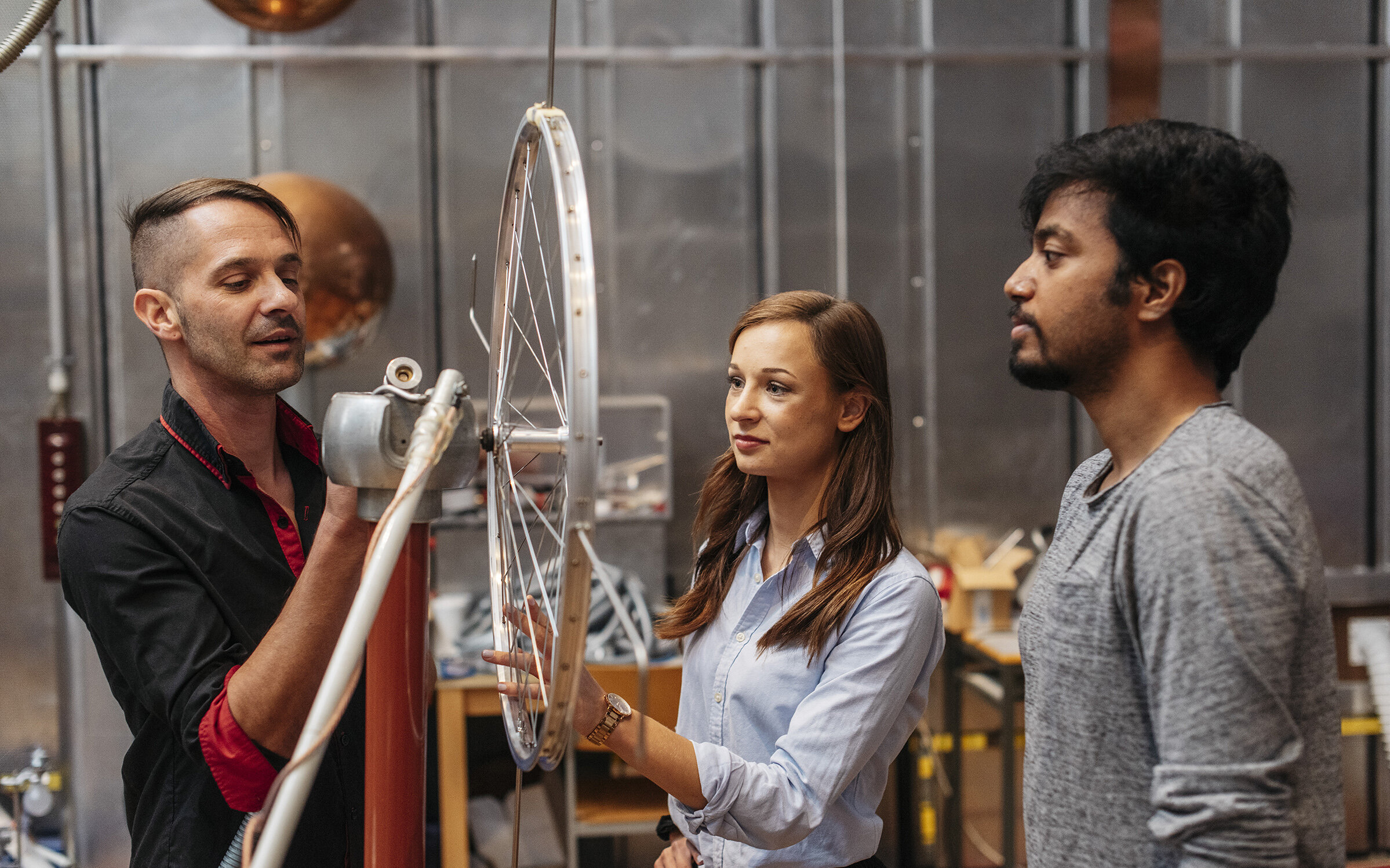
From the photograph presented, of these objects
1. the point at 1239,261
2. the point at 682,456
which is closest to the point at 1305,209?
the point at 682,456

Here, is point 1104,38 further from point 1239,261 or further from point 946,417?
point 1239,261

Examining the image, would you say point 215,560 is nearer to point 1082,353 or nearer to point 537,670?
point 537,670

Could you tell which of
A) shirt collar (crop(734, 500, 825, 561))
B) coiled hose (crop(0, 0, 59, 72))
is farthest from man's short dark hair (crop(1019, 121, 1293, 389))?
coiled hose (crop(0, 0, 59, 72))

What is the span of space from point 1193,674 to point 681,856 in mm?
859

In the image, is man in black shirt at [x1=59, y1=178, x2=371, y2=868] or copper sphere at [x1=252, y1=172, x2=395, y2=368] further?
copper sphere at [x1=252, y1=172, x2=395, y2=368]

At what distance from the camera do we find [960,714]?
3615 mm

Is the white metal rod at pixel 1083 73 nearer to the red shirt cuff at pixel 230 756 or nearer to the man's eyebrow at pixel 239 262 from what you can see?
the man's eyebrow at pixel 239 262

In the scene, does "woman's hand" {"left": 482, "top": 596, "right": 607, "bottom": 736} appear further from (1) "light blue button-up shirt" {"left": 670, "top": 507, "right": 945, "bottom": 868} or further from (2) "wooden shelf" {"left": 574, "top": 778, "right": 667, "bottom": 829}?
(2) "wooden shelf" {"left": 574, "top": 778, "right": 667, "bottom": 829}

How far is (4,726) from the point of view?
368 cm

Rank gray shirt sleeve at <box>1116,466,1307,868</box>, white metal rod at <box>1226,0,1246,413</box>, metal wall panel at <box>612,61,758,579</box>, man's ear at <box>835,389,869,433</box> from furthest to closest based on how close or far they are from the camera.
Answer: white metal rod at <box>1226,0,1246,413</box>, metal wall panel at <box>612,61,758,579</box>, man's ear at <box>835,389,869,433</box>, gray shirt sleeve at <box>1116,466,1307,868</box>

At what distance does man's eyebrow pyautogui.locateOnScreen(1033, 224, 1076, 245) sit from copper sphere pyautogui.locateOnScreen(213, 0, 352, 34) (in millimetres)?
2453

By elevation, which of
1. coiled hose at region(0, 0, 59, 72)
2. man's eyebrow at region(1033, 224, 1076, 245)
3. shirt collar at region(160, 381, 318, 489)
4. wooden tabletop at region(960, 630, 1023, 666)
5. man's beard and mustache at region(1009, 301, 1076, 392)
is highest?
coiled hose at region(0, 0, 59, 72)

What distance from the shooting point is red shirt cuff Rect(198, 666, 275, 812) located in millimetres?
1145

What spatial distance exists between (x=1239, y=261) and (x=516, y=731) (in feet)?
3.04
